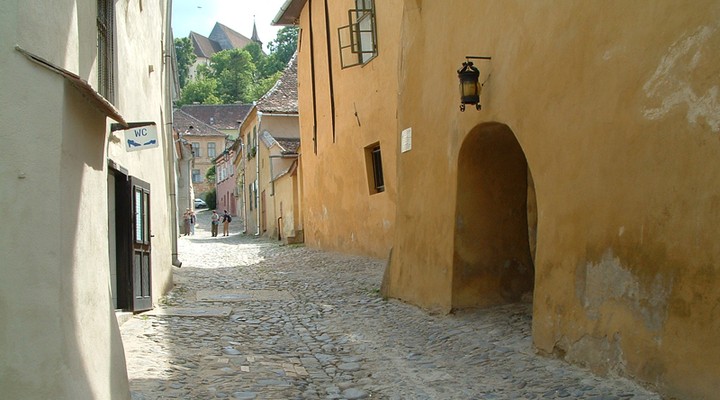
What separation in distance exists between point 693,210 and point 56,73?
143 inches

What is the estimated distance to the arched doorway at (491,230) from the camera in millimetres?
7797

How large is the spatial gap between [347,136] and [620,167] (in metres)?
12.2

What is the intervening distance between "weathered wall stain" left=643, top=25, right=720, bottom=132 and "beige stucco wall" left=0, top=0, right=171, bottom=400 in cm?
352

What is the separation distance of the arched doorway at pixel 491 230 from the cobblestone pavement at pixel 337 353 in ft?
0.79

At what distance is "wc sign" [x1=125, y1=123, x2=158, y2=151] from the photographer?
8047mm

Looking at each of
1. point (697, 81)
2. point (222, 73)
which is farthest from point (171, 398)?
point (222, 73)

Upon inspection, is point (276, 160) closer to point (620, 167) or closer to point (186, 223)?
point (186, 223)

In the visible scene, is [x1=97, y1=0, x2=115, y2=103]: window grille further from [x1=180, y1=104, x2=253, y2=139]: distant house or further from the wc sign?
[x1=180, y1=104, x2=253, y2=139]: distant house

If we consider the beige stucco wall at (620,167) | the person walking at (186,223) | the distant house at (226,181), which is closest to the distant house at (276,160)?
the person walking at (186,223)

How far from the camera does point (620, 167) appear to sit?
4887 millimetres

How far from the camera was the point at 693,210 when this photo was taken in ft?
13.7

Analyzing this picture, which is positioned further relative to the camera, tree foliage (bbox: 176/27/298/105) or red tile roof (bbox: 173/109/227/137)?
tree foliage (bbox: 176/27/298/105)

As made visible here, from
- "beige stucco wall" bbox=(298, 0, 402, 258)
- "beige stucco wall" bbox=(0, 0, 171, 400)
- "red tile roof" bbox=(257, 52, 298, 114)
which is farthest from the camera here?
"red tile roof" bbox=(257, 52, 298, 114)

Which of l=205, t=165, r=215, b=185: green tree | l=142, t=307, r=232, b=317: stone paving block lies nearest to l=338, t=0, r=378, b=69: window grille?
l=142, t=307, r=232, b=317: stone paving block
